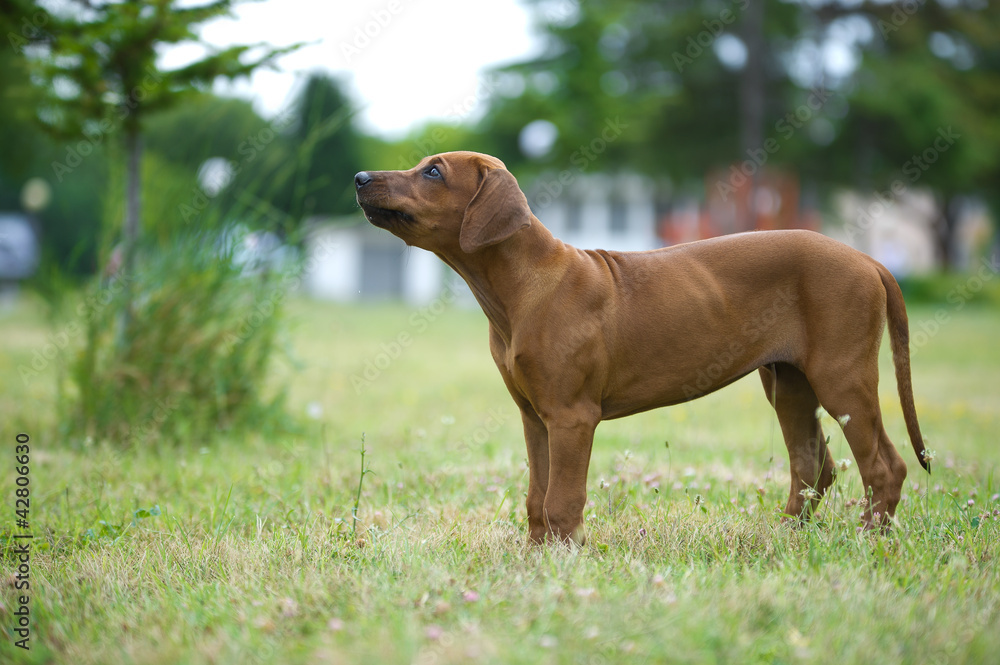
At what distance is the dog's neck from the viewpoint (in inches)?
126

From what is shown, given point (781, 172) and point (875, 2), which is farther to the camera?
point (781, 172)

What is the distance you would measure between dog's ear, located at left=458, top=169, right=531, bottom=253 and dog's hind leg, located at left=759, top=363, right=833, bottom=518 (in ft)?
4.84

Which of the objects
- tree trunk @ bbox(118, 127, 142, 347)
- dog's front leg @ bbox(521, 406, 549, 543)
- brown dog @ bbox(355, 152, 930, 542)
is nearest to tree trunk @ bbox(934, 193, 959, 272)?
brown dog @ bbox(355, 152, 930, 542)

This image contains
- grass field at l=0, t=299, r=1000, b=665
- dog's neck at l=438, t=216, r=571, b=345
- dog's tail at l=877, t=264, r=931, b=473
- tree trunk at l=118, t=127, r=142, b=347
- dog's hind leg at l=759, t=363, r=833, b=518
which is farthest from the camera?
tree trunk at l=118, t=127, r=142, b=347

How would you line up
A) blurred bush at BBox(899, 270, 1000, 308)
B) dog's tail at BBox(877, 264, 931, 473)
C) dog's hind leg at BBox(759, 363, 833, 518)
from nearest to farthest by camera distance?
dog's tail at BBox(877, 264, 931, 473)
dog's hind leg at BBox(759, 363, 833, 518)
blurred bush at BBox(899, 270, 1000, 308)

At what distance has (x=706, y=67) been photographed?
87.5ft

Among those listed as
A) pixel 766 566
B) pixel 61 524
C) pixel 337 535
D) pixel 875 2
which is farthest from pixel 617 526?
pixel 875 2

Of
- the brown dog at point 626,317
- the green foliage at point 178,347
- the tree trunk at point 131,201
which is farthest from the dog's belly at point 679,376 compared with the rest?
the tree trunk at point 131,201

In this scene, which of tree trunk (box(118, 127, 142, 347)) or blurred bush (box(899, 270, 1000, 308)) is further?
blurred bush (box(899, 270, 1000, 308))

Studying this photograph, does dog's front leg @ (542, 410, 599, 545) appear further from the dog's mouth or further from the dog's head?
the dog's mouth

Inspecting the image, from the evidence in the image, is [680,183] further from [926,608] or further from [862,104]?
[926,608]

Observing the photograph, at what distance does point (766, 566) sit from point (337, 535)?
5.80ft

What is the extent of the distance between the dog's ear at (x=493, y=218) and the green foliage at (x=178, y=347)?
320cm

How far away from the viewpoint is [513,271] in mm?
3213
